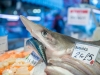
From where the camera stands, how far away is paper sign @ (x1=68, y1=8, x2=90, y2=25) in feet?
7.08

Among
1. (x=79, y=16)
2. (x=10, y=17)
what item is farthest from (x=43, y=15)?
(x=79, y=16)

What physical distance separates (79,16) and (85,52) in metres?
1.46

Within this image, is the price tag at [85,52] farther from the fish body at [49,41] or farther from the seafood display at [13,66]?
the seafood display at [13,66]

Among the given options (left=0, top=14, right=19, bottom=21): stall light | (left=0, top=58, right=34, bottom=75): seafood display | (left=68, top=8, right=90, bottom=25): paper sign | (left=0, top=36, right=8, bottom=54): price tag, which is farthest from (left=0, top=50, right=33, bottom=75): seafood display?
(left=0, top=14, right=19, bottom=21): stall light

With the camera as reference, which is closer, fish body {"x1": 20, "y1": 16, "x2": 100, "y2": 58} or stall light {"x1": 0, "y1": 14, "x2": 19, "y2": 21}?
fish body {"x1": 20, "y1": 16, "x2": 100, "y2": 58}

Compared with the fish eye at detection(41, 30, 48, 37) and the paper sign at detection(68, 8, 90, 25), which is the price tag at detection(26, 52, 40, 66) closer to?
the fish eye at detection(41, 30, 48, 37)

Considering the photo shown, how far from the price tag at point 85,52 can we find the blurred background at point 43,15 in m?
2.26

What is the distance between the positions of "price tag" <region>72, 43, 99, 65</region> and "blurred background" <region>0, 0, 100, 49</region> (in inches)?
89.0

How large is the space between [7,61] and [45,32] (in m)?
0.27

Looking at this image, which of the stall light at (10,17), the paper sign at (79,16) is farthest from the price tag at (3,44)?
the stall light at (10,17)

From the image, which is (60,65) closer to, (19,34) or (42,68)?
(42,68)

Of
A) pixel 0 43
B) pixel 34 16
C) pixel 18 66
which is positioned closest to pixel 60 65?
pixel 18 66

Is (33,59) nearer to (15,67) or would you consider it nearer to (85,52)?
(15,67)

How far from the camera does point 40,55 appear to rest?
2.61 feet
